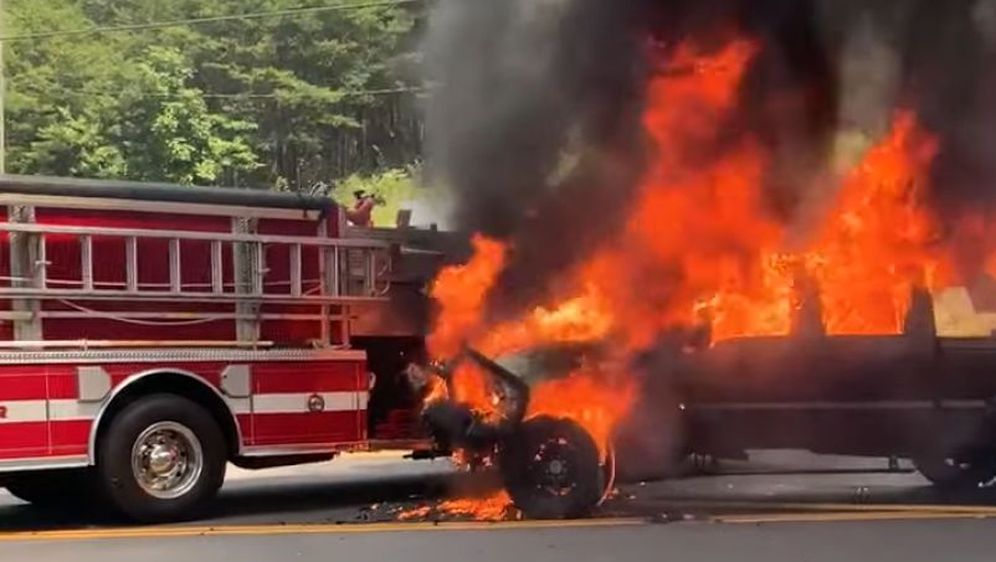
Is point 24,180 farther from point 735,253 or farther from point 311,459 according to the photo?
point 735,253

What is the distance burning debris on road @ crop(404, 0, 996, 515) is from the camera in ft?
32.2

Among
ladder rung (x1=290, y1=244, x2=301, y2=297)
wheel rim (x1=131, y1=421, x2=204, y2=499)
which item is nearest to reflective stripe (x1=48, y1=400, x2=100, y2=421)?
wheel rim (x1=131, y1=421, x2=204, y2=499)

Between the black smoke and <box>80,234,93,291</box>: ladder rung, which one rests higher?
the black smoke

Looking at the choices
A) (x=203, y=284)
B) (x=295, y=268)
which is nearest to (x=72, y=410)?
(x=203, y=284)

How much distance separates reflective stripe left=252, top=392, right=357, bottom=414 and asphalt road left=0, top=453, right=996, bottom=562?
757 millimetres

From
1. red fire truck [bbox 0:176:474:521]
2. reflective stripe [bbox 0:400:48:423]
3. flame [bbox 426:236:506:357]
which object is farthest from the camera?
flame [bbox 426:236:506:357]

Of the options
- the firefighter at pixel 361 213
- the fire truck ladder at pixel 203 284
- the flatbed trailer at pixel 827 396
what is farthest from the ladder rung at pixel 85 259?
the flatbed trailer at pixel 827 396

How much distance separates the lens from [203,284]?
9906 mm

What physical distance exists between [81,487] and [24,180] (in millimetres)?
2293

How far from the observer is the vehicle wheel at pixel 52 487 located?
9875mm

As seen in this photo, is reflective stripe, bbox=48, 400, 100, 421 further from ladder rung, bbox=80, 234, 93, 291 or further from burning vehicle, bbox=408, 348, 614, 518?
burning vehicle, bbox=408, 348, 614, 518

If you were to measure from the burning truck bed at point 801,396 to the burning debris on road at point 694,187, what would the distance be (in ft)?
0.25

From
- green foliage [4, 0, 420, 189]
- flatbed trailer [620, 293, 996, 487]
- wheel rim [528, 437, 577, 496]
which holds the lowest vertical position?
wheel rim [528, 437, 577, 496]

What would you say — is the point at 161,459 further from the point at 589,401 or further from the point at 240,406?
the point at 589,401
